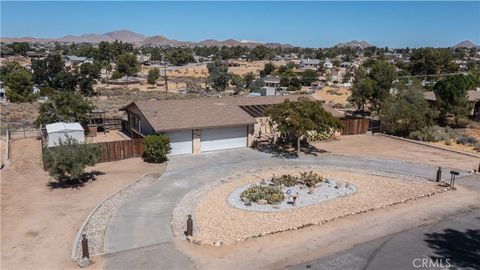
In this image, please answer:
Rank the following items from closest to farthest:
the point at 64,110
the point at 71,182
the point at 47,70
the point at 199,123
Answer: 1. the point at 71,182
2. the point at 199,123
3. the point at 64,110
4. the point at 47,70

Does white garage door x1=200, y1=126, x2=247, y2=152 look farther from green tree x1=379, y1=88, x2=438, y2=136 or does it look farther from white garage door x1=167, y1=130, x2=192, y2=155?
green tree x1=379, y1=88, x2=438, y2=136

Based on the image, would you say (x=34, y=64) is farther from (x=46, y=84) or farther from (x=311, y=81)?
(x=311, y=81)

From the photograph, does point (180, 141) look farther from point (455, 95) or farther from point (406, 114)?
point (455, 95)

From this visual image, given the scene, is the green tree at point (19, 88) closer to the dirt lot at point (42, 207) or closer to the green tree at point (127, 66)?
the dirt lot at point (42, 207)

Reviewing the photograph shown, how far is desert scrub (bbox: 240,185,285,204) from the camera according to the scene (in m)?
20.7

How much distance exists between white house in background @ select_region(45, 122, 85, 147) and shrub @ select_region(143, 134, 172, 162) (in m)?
5.07

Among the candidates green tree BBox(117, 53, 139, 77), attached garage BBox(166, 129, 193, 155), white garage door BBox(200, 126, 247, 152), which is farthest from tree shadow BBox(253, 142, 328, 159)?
green tree BBox(117, 53, 139, 77)

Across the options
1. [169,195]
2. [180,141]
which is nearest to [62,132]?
[180,141]

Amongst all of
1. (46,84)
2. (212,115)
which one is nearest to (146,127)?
(212,115)

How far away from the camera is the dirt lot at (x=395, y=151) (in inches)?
1175

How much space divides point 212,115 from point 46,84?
5600cm

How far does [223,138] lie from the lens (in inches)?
1248

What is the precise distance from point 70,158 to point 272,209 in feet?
35.6

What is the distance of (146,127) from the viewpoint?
31672 millimetres
